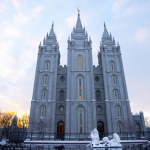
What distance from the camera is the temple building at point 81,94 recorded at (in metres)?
31.1

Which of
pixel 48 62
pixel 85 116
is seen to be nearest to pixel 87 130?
pixel 85 116

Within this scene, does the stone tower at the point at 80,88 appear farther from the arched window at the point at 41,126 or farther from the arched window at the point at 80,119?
the arched window at the point at 41,126

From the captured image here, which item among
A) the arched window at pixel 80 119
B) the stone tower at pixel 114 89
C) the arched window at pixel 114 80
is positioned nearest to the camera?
the arched window at pixel 80 119

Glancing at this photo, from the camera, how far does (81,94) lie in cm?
3384

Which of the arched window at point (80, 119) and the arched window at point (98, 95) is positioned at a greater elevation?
the arched window at point (98, 95)

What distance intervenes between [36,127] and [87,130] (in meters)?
9.50

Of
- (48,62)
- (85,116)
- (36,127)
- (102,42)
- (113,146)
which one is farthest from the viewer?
(102,42)

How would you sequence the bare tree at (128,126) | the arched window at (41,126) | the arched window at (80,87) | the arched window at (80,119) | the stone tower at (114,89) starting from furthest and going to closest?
1. the arched window at (80,87)
2. the stone tower at (114,89)
3. the arched window at (80,119)
4. the arched window at (41,126)
5. the bare tree at (128,126)

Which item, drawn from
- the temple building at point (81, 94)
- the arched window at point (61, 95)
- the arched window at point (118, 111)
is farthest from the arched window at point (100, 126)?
the arched window at point (61, 95)

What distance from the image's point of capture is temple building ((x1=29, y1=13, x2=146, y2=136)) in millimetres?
31141

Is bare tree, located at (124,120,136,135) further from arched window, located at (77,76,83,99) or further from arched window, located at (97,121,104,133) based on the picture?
arched window, located at (77,76,83,99)

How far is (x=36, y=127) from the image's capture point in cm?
2920

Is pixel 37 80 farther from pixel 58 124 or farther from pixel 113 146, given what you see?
pixel 113 146

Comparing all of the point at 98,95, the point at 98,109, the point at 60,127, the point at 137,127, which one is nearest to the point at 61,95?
the point at 60,127
